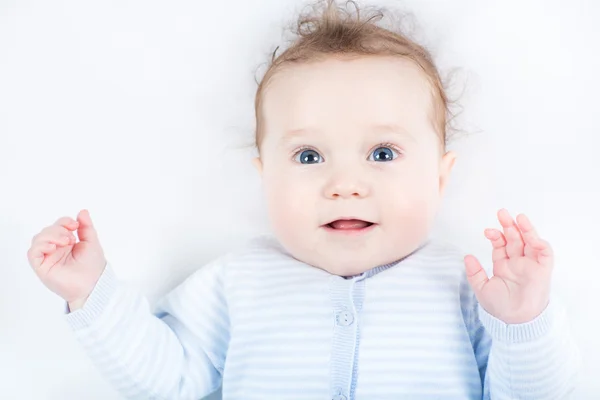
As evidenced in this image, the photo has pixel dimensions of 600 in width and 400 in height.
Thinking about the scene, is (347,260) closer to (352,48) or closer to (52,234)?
(352,48)

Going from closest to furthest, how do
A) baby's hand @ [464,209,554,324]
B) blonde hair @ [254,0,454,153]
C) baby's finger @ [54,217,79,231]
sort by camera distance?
baby's hand @ [464,209,554,324]
baby's finger @ [54,217,79,231]
blonde hair @ [254,0,454,153]

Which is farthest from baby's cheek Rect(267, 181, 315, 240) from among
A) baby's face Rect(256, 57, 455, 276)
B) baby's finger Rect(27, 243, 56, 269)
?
baby's finger Rect(27, 243, 56, 269)

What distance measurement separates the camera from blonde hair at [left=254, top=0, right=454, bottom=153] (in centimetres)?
154

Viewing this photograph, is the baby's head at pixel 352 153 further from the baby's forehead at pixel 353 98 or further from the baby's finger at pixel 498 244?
the baby's finger at pixel 498 244

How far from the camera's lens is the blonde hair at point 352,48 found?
5.04ft

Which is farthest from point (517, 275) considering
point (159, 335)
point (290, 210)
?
point (159, 335)

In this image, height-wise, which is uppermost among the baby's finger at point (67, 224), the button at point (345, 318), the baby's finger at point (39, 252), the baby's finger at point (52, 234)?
the baby's finger at point (67, 224)

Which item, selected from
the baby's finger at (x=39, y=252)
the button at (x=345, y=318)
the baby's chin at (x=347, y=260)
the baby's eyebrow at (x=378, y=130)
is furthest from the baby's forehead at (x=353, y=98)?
the baby's finger at (x=39, y=252)

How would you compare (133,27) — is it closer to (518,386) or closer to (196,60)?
(196,60)

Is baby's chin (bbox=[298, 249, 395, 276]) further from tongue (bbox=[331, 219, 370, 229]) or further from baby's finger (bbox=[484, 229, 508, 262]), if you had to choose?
baby's finger (bbox=[484, 229, 508, 262])

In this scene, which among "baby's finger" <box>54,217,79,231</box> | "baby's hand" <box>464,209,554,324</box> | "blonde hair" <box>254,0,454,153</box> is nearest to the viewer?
"baby's hand" <box>464,209,554,324</box>

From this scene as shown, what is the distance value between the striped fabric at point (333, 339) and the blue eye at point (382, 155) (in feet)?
0.63

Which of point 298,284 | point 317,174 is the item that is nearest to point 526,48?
point 317,174

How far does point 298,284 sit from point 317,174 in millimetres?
214
